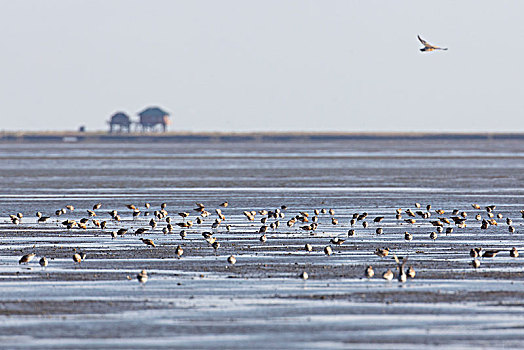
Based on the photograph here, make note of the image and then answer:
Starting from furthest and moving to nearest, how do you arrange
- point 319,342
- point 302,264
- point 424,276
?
point 302,264 → point 424,276 → point 319,342

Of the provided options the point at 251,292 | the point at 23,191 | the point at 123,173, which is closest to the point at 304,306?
the point at 251,292

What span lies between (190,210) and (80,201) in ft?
19.3

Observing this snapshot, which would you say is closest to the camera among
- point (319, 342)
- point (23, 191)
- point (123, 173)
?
point (319, 342)

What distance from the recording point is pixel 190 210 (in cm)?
3781

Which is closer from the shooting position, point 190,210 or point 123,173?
point 190,210

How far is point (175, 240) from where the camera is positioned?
28594 mm

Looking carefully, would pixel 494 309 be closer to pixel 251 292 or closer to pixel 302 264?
pixel 251 292

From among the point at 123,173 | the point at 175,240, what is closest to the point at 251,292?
the point at 175,240

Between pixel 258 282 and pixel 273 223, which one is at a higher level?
pixel 273 223

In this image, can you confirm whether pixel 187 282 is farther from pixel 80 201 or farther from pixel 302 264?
pixel 80 201

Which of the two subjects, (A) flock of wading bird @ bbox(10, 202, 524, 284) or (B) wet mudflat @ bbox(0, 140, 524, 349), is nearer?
(B) wet mudflat @ bbox(0, 140, 524, 349)

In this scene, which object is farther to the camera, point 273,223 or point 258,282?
point 273,223

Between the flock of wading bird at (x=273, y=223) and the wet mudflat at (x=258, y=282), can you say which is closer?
the wet mudflat at (x=258, y=282)

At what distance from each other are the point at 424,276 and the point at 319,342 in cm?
641
